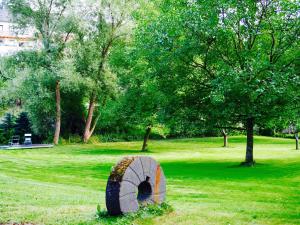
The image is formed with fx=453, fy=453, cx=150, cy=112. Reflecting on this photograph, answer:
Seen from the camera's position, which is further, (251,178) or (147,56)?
(147,56)

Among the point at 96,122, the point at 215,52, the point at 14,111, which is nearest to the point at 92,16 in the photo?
the point at 96,122

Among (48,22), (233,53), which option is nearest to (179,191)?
(233,53)

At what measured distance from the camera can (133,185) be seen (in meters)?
9.52

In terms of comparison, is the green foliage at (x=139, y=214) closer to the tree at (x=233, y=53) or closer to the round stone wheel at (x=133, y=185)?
the round stone wheel at (x=133, y=185)

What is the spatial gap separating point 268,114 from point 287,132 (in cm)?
3549

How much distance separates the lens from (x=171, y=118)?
25.9 metres

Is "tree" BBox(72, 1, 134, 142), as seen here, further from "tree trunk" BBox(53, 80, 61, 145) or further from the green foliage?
the green foliage

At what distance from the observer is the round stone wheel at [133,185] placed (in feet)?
30.2

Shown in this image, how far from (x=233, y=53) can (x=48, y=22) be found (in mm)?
23778

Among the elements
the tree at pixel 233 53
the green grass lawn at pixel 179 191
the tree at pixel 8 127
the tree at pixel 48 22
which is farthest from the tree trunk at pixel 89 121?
the tree at pixel 233 53

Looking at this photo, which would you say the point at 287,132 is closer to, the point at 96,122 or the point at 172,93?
the point at 96,122

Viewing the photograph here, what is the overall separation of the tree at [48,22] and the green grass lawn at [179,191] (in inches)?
595

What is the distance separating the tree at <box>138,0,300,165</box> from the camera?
21844mm

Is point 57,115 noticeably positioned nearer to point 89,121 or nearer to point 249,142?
point 89,121
